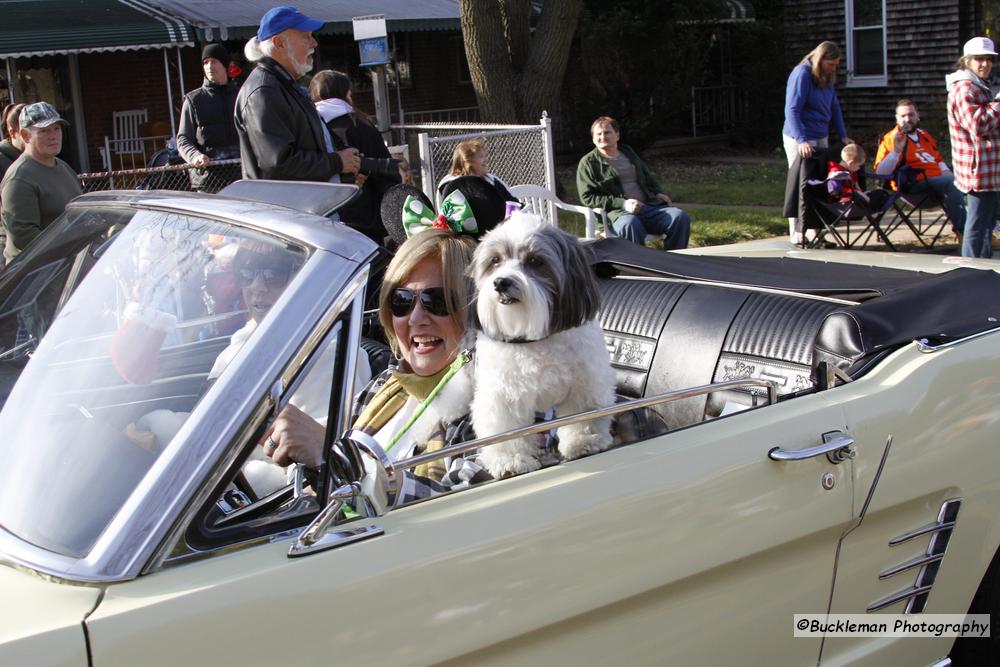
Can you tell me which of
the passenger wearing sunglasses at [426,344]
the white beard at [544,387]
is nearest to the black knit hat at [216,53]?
the passenger wearing sunglasses at [426,344]

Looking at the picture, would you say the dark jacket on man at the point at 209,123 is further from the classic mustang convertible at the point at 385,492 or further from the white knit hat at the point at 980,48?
the classic mustang convertible at the point at 385,492

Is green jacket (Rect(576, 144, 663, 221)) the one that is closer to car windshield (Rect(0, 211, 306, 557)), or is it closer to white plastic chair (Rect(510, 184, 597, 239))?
white plastic chair (Rect(510, 184, 597, 239))

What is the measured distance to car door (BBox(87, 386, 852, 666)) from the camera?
1.71 m

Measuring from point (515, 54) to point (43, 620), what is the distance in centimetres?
1404

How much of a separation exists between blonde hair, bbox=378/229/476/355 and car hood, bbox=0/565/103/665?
121 centimetres

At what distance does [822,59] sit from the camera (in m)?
10.0

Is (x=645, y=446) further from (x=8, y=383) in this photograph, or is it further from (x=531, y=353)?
(x=8, y=383)

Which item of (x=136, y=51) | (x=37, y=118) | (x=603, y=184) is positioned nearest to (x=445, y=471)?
(x=37, y=118)

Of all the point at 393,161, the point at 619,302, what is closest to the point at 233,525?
the point at 619,302

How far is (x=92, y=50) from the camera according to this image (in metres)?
15.3

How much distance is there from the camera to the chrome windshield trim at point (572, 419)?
1.97m

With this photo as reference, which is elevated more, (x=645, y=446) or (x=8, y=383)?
(x=8, y=383)

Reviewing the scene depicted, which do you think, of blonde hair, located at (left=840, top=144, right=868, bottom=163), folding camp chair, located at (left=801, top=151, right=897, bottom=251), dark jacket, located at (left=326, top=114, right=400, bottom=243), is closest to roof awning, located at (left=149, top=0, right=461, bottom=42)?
folding camp chair, located at (left=801, top=151, right=897, bottom=251)

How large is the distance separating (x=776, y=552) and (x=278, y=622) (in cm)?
114
